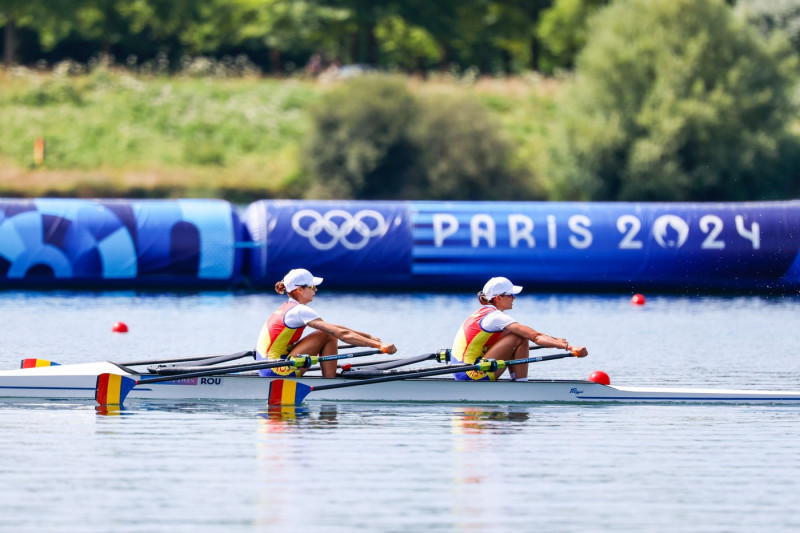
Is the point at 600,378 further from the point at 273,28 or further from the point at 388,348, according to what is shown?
the point at 273,28

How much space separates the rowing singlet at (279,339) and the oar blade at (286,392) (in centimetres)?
35

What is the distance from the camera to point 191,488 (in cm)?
1166

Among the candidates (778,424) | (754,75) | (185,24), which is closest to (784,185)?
(754,75)

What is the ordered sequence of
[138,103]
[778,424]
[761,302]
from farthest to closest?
[138,103] < [761,302] < [778,424]

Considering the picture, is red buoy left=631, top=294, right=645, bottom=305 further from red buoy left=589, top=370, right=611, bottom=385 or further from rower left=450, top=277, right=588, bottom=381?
rower left=450, top=277, right=588, bottom=381

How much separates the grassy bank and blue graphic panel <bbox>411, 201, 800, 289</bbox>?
26.4 meters

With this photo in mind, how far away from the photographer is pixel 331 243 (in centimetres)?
2833

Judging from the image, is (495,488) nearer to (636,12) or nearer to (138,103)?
(636,12)

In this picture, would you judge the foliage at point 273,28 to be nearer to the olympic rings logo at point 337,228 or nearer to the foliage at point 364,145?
the foliage at point 364,145

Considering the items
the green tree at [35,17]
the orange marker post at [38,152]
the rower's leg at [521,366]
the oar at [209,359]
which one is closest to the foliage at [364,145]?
the orange marker post at [38,152]

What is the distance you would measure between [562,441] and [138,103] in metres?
48.1

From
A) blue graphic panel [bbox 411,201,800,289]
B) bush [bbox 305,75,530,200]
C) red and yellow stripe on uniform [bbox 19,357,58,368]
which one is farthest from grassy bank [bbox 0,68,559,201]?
red and yellow stripe on uniform [bbox 19,357,58,368]

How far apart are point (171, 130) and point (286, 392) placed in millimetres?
44172

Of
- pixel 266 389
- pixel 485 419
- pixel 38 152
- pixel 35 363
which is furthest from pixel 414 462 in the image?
pixel 38 152
